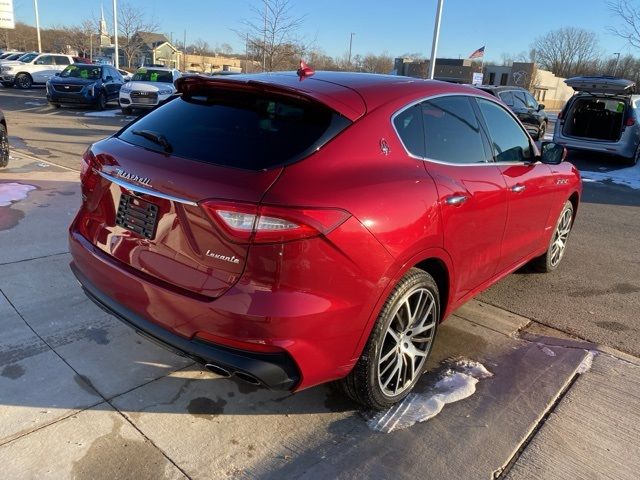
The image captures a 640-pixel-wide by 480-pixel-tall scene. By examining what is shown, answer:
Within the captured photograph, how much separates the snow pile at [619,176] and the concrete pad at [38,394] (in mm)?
10818

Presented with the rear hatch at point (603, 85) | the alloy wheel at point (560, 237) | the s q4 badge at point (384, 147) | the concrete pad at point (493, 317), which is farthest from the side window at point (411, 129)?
the rear hatch at point (603, 85)

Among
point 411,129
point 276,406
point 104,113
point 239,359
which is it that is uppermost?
point 411,129

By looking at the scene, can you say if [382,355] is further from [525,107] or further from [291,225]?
[525,107]

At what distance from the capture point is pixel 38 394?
2801mm

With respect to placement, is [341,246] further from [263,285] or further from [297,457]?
[297,457]

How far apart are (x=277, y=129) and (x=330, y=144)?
0.28m

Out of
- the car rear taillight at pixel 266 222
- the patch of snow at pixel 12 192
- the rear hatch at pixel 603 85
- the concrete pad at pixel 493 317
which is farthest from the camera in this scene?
the rear hatch at pixel 603 85

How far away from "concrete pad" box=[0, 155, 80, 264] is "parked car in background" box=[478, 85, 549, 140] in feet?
38.9

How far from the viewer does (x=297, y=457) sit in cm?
252

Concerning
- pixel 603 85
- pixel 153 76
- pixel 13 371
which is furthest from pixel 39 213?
pixel 153 76

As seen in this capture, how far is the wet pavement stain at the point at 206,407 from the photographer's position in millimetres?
2779

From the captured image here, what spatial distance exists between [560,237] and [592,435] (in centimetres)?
283

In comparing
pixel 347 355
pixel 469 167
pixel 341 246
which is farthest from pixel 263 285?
pixel 469 167

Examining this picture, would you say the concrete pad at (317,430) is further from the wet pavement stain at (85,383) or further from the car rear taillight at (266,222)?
the car rear taillight at (266,222)
